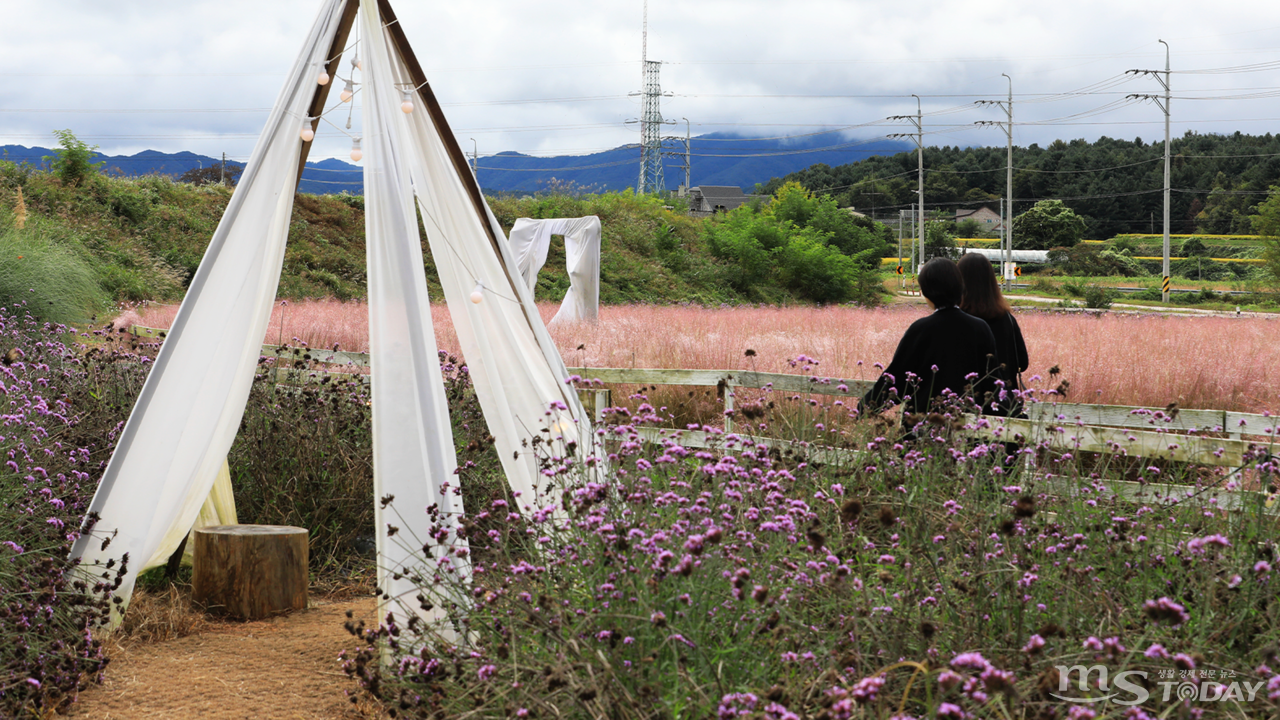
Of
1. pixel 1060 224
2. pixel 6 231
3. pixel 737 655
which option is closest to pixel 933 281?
pixel 737 655

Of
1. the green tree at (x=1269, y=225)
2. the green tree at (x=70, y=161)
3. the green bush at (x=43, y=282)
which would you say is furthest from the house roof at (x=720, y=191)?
the green bush at (x=43, y=282)

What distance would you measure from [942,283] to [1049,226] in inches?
2474

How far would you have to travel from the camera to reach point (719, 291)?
28.1 metres

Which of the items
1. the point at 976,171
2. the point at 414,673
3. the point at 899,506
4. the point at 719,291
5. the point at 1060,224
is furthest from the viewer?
→ the point at 976,171

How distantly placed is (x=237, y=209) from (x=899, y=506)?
274cm

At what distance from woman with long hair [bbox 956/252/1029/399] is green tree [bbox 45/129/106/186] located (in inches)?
908

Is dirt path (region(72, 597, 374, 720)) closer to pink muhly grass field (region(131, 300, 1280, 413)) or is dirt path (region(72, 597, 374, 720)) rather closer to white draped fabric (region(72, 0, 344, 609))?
white draped fabric (region(72, 0, 344, 609))

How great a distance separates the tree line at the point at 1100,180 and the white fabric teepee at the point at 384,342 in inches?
2147

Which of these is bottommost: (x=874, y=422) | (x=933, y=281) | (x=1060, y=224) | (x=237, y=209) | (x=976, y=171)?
(x=874, y=422)

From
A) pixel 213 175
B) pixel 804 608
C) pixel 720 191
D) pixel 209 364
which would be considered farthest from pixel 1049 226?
pixel 804 608

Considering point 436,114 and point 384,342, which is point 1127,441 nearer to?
point 384,342

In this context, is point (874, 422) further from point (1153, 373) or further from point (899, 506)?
point (1153, 373)

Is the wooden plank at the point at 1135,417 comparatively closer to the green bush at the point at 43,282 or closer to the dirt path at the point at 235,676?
the dirt path at the point at 235,676

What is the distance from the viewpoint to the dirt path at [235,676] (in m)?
2.78
